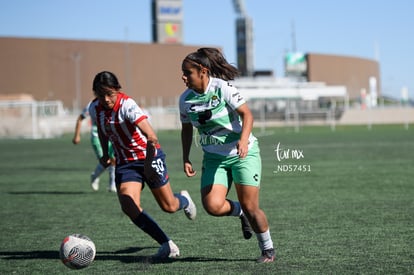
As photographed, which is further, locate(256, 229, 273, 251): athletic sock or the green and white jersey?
locate(256, 229, 273, 251): athletic sock

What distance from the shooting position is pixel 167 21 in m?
98.2

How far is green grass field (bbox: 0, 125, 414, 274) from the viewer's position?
7246 mm

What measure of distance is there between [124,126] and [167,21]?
3614 inches

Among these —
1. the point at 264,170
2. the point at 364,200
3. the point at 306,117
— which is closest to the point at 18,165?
the point at 264,170

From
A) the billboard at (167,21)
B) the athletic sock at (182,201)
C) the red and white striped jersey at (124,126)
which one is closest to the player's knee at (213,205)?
the red and white striped jersey at (124,126)

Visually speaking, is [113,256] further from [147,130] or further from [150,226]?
[147,130]

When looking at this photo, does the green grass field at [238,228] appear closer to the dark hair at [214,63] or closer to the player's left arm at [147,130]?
the player's left arm at [147,130]

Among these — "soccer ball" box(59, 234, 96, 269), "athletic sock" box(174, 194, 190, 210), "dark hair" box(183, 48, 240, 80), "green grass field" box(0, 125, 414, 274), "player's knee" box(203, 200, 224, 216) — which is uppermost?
"dark hair" box(183, 48, 240, 80)

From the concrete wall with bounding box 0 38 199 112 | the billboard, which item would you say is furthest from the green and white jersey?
the billboard

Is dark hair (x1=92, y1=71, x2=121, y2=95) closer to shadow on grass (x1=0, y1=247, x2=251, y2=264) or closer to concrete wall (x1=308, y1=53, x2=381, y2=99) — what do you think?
shadow on grass (x1=0, y1=247, x2=251, y2=264)

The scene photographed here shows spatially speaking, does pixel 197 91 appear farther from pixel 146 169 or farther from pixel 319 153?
pixel 319 153

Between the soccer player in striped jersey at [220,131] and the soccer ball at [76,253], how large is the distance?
1.14m

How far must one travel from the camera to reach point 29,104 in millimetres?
47844

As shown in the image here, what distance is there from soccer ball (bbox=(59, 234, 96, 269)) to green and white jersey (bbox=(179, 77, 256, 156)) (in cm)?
143
